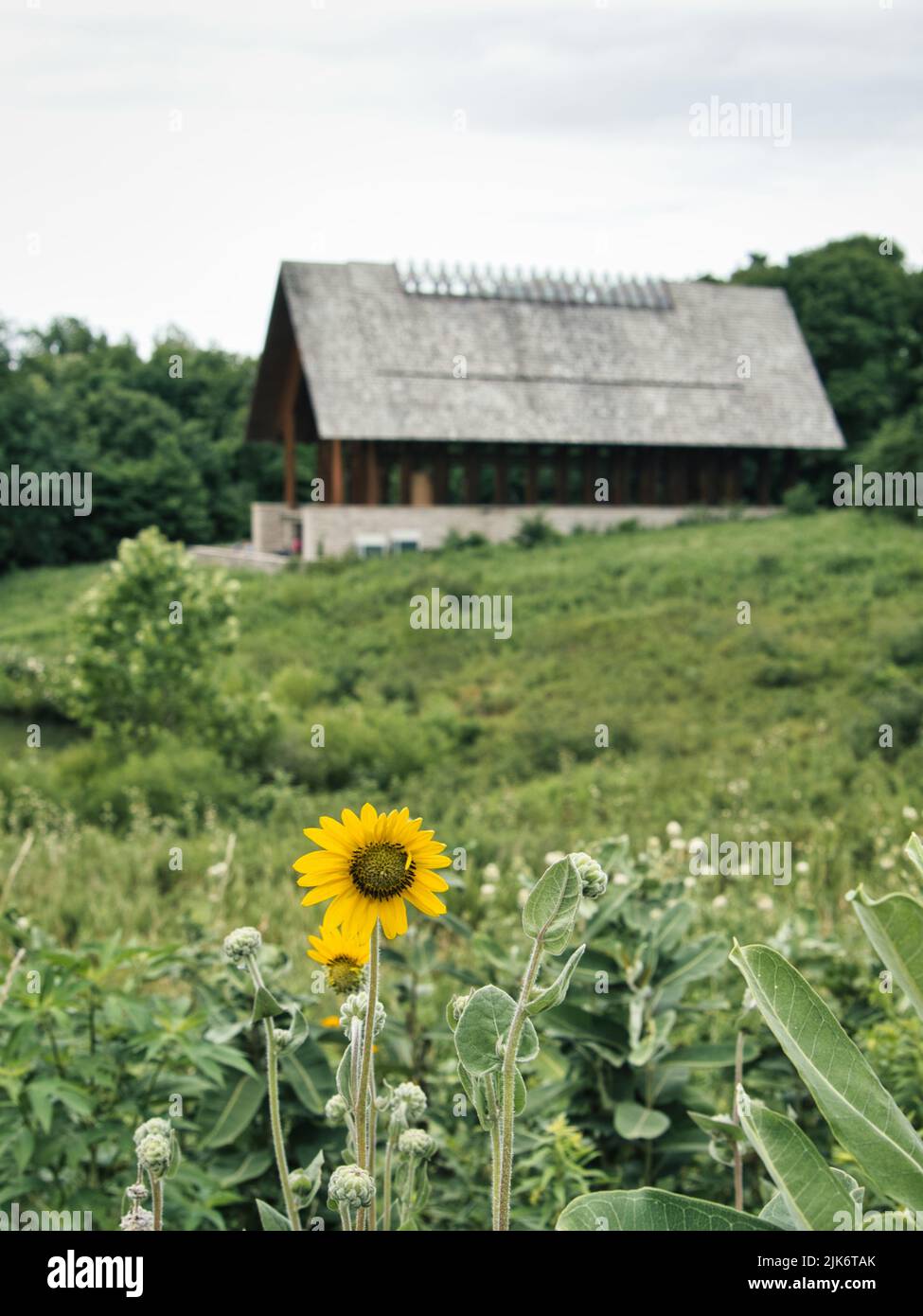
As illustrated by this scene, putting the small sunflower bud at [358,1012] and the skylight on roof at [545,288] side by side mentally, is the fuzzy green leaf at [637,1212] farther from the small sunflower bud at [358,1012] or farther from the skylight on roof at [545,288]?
the skylight on roof at [545,288]

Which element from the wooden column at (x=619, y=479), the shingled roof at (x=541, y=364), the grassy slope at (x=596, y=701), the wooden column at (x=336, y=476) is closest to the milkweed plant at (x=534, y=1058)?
the grassy slope at (x=596, y=701)

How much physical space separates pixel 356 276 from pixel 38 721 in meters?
16.7

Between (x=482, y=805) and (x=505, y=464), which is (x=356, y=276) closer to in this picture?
(x=505, y=464)

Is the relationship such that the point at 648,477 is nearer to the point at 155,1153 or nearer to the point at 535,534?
the point at 535,534

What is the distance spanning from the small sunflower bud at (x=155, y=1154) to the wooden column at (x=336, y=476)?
86.6 feet

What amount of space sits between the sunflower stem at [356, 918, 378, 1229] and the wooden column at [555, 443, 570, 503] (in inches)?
1133

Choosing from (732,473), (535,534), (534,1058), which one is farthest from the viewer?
(732,473)

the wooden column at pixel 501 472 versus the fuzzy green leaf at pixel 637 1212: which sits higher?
the wooden column at pixel 501 472

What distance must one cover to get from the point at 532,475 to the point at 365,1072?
94.2ft

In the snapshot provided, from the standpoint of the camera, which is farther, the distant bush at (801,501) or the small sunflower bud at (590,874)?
the distant bush at (801,501)

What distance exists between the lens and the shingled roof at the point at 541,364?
2730 centimetres

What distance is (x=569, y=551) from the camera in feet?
80.7

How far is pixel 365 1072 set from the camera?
2.95ft

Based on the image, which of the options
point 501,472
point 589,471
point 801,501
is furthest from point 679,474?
point 501,472
